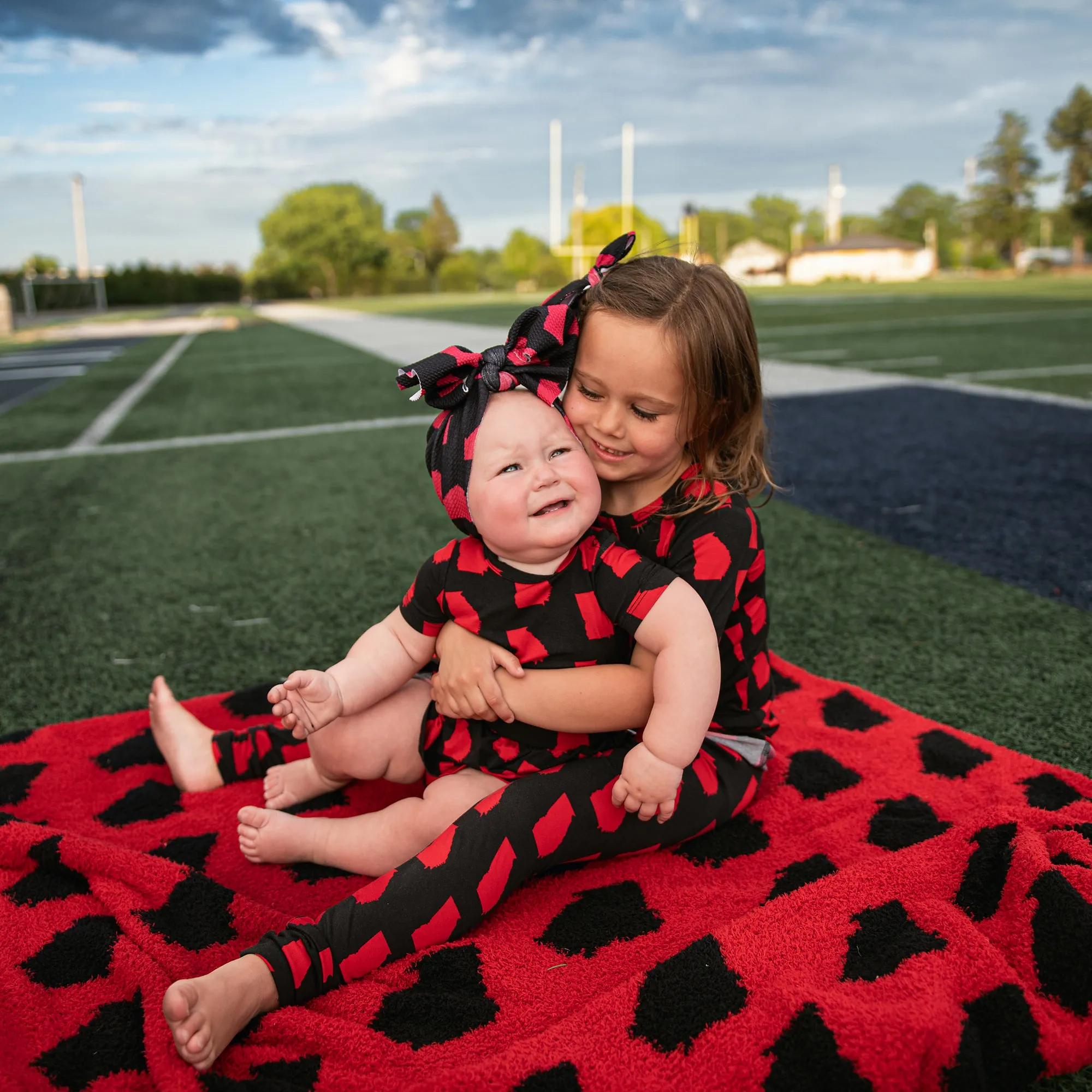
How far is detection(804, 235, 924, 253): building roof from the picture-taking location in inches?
2630

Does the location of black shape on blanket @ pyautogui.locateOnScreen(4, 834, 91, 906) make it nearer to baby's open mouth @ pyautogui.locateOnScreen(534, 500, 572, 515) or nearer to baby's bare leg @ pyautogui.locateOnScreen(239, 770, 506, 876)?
baby's bare leg @ pyautogui.locateOnScreen(239, 770, 506, 876)

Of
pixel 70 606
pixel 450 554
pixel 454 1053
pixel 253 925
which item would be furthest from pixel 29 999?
pixel 70 606

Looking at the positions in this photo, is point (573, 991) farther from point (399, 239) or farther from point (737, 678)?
point (399, 239)

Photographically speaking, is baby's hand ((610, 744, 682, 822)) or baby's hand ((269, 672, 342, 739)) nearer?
baby's hand ((610, 744, 682, 822))

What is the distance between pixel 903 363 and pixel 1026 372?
47.5 inches

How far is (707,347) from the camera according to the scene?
5.34 feet

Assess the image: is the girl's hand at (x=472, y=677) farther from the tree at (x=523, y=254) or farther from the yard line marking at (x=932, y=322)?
→ the tree at (x=523, y=254)

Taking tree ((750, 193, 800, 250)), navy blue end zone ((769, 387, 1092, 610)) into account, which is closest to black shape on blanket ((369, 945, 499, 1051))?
navy blue end zone ((769, 387, 1092, 610))

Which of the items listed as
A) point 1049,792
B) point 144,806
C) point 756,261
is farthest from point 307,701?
point 756,261

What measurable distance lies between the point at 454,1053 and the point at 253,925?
17.4 inches

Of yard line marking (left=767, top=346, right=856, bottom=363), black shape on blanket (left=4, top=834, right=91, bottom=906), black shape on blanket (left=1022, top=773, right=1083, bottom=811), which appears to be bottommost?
black shape on blanket (left=4, top=834, right=91, bottom=906)

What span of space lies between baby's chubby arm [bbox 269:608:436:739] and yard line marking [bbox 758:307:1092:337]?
1076cm

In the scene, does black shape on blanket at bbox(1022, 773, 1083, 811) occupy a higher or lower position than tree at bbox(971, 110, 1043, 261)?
lower

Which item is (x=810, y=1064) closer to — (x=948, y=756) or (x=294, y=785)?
(x=948, y=756)
